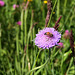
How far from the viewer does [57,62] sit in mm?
1205

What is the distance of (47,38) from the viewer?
57 centimetres

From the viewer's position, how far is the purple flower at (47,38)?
0.54m

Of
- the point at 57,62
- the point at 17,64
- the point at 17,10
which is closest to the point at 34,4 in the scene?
the point at 17,10

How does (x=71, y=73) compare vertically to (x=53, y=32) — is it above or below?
below

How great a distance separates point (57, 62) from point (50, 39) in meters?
0.69

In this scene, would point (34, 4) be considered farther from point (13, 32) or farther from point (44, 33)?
point (44, 33)

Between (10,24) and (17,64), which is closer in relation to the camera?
(17,64)

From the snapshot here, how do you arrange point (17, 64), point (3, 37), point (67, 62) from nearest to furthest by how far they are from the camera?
point (17, 64), point (67, 62), point (3, 37)

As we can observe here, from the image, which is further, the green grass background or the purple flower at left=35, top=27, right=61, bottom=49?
the green grass background

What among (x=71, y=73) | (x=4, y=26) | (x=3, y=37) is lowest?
(x=71, y=73)

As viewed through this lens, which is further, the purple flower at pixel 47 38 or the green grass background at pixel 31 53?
the green grass background at pixel 31 53

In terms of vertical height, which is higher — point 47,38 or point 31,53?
point 47,38

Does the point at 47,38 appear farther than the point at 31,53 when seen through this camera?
No

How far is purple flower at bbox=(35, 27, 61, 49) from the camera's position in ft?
1.77
